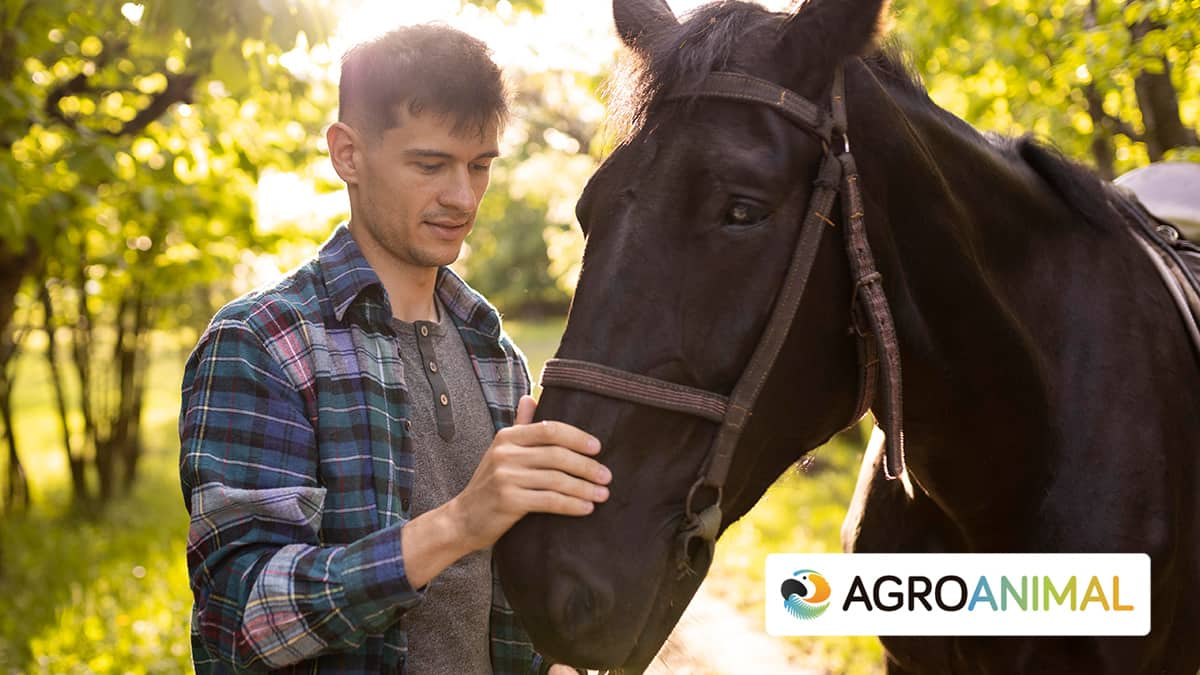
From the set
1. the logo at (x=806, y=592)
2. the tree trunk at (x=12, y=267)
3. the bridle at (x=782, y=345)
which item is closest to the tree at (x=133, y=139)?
the tree trunk at (x=12, y=267)

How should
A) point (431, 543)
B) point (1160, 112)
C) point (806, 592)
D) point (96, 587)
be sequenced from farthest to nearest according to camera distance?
1. point (96, 587)
2. point (1160, 112)
3. point (806, 592)
4. point (431, 543)

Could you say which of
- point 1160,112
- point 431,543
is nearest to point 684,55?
point 431,543

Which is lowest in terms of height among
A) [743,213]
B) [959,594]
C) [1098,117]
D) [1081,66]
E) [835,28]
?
[959,594]

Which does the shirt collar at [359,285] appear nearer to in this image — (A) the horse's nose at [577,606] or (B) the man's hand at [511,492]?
(B) the man's hand at [511,492]

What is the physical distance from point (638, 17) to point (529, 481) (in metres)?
1.20

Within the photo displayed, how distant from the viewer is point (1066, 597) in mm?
2338

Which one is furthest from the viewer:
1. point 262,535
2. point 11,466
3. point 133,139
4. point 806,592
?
point 11,466

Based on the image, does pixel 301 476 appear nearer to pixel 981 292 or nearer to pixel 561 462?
pixel 561 462

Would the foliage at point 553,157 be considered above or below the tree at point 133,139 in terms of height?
above

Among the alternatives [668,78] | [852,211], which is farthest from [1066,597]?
[668,78]

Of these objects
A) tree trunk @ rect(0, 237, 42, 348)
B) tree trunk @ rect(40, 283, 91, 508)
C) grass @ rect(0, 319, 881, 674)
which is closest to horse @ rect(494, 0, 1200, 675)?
grass @ rect(0, 319, 881, 674)

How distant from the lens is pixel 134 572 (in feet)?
26.0

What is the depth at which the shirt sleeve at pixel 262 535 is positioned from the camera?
5.60 feet

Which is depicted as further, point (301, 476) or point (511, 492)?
point (301, 476)
